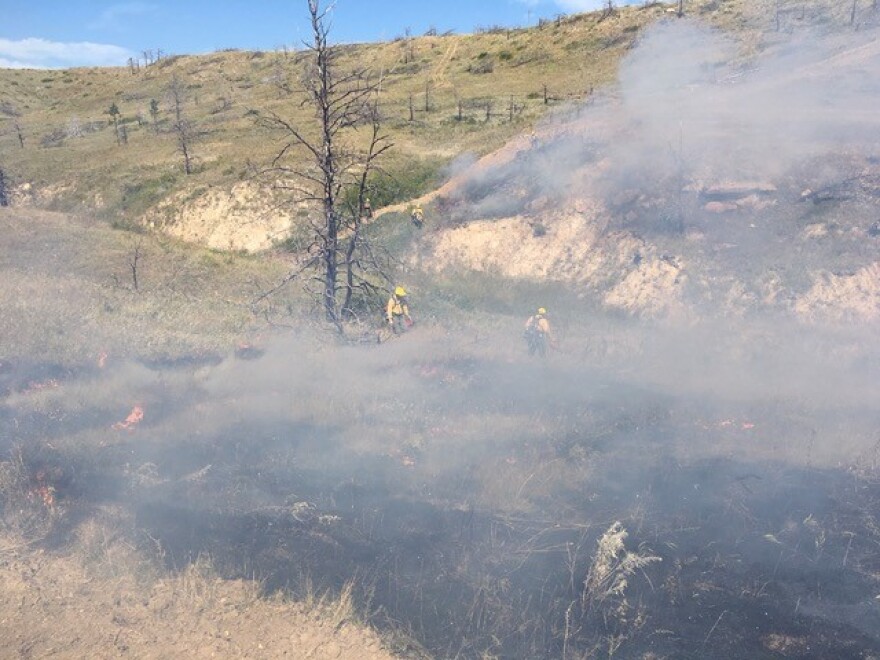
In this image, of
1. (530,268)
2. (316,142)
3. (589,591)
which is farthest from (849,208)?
(316,142)

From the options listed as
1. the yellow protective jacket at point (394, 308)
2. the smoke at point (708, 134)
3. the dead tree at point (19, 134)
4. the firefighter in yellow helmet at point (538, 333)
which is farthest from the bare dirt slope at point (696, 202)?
the dead tree at point (19, 134)

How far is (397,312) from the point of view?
13.7m

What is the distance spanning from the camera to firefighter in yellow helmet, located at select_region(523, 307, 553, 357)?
1309 cm

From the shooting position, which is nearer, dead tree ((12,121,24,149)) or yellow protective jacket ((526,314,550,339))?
yellow protective jacket ((526,314,550,339))

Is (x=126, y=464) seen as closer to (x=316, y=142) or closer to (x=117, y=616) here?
(x=117, y=616)

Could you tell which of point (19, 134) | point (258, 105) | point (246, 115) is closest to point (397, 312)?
point (246, 115)

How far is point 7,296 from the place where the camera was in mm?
13875

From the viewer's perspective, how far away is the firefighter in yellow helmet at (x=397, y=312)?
13.5 m

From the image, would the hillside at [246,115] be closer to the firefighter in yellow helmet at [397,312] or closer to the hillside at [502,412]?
the hillside at [502,412]

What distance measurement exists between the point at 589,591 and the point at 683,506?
2273 mm

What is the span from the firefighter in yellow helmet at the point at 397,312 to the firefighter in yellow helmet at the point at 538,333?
8.60ft

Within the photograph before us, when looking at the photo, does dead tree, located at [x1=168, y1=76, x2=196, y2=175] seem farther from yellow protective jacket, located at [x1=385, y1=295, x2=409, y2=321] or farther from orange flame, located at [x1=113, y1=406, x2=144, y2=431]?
orange flame, located at [x1=113, y1=406, x2=144, y2=431]

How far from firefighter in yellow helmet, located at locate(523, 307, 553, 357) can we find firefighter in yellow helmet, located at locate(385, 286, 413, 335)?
2.62m

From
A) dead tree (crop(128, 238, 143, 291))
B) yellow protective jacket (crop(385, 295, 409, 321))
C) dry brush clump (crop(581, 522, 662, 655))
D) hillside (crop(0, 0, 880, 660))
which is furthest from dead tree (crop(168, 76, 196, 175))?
dry brush clump (crop(581, 522, 662, 655))
